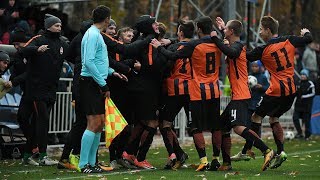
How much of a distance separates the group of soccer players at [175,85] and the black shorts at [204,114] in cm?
1

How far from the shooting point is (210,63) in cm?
1375

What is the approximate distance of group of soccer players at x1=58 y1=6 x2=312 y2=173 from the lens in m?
13.2

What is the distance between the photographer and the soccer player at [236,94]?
13516 mm

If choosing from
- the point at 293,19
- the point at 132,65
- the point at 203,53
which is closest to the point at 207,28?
the point at 203,53

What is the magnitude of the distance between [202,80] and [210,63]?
28cm

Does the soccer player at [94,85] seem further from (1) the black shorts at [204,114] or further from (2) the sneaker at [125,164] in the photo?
(1) the black shorts at [204,114]

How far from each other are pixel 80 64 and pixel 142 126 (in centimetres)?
138

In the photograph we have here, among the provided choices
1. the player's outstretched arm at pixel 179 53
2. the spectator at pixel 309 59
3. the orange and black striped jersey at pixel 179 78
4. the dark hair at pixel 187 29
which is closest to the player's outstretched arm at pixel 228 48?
the player's outstretched arm at pixel 179 53

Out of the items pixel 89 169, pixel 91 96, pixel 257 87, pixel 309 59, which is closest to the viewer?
pixel 91 96

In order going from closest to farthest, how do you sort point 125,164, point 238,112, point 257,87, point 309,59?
point 238,112 → point 125,164 → point 257,87 → point 309,59

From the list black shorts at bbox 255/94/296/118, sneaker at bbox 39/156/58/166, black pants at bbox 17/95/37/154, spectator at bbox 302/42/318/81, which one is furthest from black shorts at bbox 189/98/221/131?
spectator at bbox 302/42/318/81

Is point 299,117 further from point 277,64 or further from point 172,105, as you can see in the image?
point 172,105

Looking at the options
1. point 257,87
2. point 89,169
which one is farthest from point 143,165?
point 257,87

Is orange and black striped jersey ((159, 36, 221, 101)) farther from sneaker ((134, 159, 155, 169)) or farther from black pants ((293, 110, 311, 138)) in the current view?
black pants ((293, 110, 311, 138))
